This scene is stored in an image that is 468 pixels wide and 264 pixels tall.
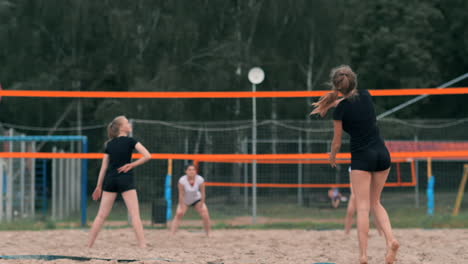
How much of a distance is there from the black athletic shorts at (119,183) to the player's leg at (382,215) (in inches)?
99.2

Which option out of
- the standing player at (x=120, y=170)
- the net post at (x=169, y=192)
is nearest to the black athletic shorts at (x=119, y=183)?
the standing player at (x=120, y=170)

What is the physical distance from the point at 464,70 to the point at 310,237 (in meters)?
17.0

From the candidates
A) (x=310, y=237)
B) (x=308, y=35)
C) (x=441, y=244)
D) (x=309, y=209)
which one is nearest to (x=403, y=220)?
(x=309, y=209)

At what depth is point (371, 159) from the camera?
477 cm

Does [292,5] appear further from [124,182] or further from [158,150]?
[124,182]

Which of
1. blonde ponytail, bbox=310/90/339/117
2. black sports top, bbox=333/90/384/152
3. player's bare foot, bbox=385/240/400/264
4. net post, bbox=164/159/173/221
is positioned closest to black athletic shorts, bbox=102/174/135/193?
blonde ponytail, bbox=310/90/339/117

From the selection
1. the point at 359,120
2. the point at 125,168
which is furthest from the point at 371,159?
the point at 125,168

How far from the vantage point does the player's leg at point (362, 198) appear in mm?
4824

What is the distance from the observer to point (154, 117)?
19234 millimetres

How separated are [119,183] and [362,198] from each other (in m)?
2.58

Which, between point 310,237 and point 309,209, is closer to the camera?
point 310,237

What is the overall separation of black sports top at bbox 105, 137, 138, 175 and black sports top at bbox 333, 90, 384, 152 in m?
2.41

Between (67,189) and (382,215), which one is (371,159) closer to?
(382,215)

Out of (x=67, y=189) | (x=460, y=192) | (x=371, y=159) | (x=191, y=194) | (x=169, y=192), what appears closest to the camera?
(x=371, y=159)
